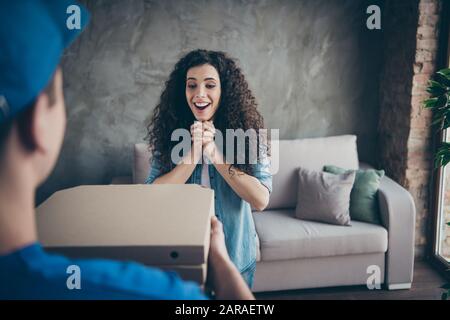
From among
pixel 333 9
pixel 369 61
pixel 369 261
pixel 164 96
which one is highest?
pixel 333 9

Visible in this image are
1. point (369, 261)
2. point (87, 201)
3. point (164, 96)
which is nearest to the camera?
point (87, 201)

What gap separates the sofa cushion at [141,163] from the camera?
2.60m

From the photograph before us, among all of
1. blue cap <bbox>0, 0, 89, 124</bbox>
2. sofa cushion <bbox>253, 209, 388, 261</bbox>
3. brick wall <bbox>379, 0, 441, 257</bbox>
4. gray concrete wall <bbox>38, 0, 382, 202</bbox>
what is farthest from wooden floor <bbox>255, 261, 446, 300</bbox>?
blue cap <bbox>0, 0, 89, 124</bbox>

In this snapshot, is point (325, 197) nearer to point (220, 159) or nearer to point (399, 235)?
point (399, 235)

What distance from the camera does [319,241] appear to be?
2.33 meters

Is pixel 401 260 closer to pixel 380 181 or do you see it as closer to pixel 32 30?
pixel 380 181

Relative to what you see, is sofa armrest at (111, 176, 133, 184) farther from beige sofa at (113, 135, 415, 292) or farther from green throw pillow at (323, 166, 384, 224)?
green throw pillow at (323, 166, 384, 224)

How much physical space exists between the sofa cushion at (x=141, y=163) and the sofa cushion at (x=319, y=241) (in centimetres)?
78

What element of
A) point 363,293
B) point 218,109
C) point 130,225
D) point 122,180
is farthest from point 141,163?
point 130,225

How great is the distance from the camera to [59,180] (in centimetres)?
283

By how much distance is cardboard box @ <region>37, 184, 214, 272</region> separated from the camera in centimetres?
59

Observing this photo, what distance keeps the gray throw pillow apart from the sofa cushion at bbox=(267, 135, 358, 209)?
0.44 feet
